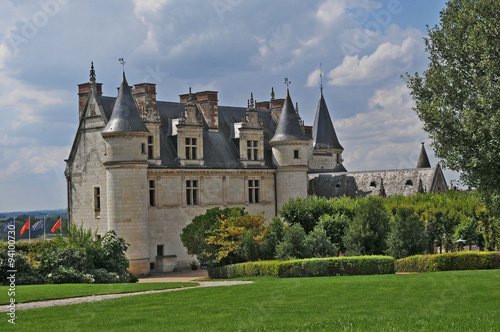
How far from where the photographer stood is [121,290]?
2258 centimetres

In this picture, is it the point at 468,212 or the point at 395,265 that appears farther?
the point at 468,212

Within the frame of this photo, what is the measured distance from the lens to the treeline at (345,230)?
33.6 metres

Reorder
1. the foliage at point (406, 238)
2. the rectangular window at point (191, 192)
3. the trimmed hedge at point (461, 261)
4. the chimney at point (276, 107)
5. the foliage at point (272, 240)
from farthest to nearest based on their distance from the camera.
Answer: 1. the chimney at point (276, 107)
2. the rectangular window at point (191, 192)
3. the foliage at point (272, 240)
4. the foliage at point (406, 238)
5. the trimmed hedge at point (461, 261)

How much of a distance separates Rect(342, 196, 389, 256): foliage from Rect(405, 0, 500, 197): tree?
9.12 metres

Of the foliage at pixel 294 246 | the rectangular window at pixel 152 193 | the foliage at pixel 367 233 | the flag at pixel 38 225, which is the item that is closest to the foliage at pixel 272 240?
the foliage at pixel 294 246

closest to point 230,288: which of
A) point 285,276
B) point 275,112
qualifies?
point 285,276

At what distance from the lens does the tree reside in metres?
23.5

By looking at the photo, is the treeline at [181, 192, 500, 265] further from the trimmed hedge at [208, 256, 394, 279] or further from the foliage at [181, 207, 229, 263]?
the trimmed hedge at [208, 256, 394, 279]

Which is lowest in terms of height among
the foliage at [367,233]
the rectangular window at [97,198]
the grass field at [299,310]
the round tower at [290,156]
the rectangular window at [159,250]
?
the grass field at [299,310]

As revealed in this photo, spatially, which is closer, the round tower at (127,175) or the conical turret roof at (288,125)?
the round tower at (127,175)

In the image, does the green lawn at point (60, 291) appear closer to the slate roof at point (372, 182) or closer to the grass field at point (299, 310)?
the grass field at point (299, 310)

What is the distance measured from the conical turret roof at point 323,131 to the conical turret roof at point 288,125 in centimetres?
1127

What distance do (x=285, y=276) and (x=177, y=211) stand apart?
1611cm

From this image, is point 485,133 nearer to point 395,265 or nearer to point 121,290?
point 395,265
